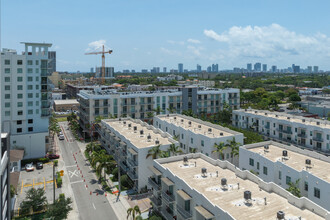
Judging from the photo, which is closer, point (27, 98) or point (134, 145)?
point (134, 145)

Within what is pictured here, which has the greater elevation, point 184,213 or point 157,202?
point 184,213

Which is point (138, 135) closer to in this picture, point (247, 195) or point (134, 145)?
point (134, 145)

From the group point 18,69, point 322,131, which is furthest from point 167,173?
point 18,69

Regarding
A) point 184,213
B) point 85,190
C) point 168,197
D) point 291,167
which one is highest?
point 291,167

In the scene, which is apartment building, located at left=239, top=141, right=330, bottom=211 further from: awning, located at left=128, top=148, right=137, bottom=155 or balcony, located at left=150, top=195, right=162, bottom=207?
awning, located at left=128, top=148, right=137, bottom=155

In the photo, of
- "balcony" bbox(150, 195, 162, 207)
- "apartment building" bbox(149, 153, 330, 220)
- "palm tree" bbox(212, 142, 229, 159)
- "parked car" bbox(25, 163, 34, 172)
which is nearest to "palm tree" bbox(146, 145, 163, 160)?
"apartment building" bbox(149, 153, 330, 220)

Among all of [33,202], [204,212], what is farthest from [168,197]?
[33,202]
